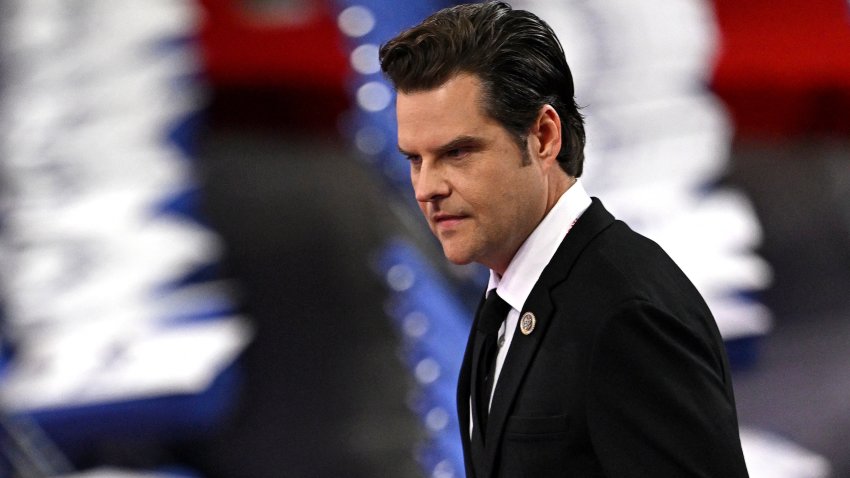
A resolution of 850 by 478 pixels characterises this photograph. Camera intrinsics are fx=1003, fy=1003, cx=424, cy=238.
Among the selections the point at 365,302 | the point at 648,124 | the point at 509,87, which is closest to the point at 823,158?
the point at 648,124

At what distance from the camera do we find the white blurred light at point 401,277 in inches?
126

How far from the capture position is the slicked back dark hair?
1.25 m

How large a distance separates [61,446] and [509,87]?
2413mm

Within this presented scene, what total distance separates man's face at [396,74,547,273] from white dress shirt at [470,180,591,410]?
0.06 ft

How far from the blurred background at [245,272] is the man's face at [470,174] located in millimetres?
1943

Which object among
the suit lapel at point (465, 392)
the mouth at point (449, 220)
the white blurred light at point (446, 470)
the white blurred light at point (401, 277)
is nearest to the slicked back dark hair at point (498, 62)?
the mouth at point (449, 220)

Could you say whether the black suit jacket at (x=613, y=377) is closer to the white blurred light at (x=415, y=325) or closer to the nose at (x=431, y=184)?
the nose at (x=431, y=184)

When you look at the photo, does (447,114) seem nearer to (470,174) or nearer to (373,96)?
(470,174)

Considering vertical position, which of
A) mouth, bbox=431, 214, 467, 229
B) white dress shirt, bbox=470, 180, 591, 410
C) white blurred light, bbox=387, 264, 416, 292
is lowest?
white blurred light, bbox=387, 264, 416, 292

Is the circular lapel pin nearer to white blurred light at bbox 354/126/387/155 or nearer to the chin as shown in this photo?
the chin

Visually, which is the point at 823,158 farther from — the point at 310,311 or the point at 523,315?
the point at 523,315

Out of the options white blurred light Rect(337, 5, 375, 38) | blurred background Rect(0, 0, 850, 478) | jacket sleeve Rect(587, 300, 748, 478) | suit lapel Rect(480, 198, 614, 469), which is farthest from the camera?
white blurred light Rect(337, 5, 375, 38)

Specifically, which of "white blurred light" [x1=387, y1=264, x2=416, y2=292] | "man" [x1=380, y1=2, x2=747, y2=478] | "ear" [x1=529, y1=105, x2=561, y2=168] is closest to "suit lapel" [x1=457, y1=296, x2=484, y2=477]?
"man" [x1=380, y1=2, x2=747, y2=478]

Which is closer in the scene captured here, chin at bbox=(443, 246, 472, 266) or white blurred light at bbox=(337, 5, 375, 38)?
chin at bbox=(443, 246, 472, 266)
